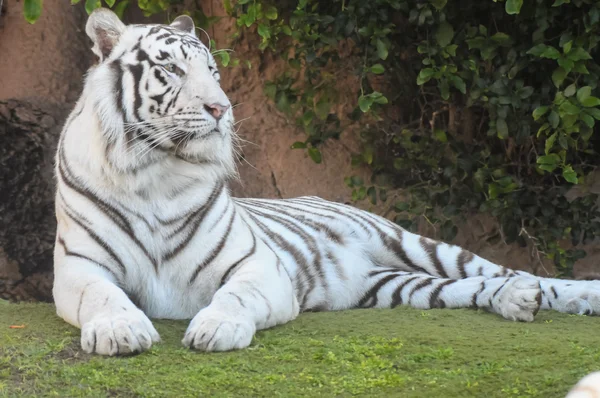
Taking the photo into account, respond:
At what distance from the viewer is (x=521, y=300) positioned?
3.40m

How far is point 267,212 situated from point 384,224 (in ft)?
2.00

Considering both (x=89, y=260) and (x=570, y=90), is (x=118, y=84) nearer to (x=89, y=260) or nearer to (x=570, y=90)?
(x=89, y=260)

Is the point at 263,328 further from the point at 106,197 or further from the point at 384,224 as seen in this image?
the point at 384,224

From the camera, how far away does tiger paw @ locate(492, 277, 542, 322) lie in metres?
3.39

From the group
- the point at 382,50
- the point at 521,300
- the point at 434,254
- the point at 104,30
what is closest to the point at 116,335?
the point at 104,30

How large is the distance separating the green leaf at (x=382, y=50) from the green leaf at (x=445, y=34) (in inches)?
11.2

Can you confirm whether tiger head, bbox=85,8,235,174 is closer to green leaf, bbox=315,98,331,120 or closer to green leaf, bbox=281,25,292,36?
green leaf, bbox=281,25,292,36

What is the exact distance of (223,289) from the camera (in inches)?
119

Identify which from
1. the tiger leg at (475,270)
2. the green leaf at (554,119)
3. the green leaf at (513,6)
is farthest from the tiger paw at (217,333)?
the green leaf at (554,119)

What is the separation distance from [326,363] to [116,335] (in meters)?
0.63

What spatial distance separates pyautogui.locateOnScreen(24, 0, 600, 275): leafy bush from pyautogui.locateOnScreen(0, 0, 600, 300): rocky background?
0.19 m

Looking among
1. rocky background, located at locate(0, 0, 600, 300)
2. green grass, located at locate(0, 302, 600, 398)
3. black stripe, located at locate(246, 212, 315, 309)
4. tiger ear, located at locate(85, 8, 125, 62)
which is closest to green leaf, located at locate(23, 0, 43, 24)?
tiger ear, located at locate(85, 8, 125, 62)

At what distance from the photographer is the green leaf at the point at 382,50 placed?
180 inches

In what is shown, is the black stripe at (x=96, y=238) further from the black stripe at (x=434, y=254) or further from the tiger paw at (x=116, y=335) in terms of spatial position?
the black stripe at (x=434, y=254)
